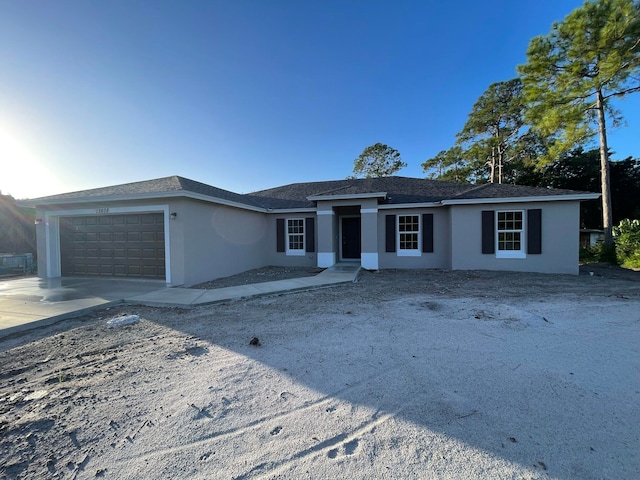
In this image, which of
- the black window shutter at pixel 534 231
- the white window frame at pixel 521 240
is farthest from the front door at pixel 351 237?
the black window shutter at pixel 534 231

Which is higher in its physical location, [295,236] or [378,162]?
[378,162]

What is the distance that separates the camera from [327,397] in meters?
2.84

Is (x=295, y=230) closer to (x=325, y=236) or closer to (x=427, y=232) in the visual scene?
(x=325, y=236)

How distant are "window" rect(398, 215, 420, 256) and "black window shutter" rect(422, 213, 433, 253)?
0.22 metres

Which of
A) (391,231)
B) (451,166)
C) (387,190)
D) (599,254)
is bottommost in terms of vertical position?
(599,254)

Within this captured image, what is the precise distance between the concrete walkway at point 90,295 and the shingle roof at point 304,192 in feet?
9.32

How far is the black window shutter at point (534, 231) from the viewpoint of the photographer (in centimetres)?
1060

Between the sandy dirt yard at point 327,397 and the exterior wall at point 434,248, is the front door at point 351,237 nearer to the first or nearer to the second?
the exterior wall at point 434,248

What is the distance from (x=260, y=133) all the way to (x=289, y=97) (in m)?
2.64

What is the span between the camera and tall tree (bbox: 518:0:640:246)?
13.2 meters

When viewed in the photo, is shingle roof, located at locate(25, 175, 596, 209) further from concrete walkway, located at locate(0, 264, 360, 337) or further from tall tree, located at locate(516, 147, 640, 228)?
tall tree, located at locate(516, 147, 640, 228)

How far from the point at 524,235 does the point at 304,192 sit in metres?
10.5

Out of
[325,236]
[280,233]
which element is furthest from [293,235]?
[325,236]

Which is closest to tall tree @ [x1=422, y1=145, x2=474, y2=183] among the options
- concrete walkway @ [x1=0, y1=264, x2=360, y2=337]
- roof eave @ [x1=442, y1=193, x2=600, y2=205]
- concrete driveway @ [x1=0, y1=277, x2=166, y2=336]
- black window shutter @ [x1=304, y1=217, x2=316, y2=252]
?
roof eave @ [x1=442, y1=193, x2=600, y2=205]
